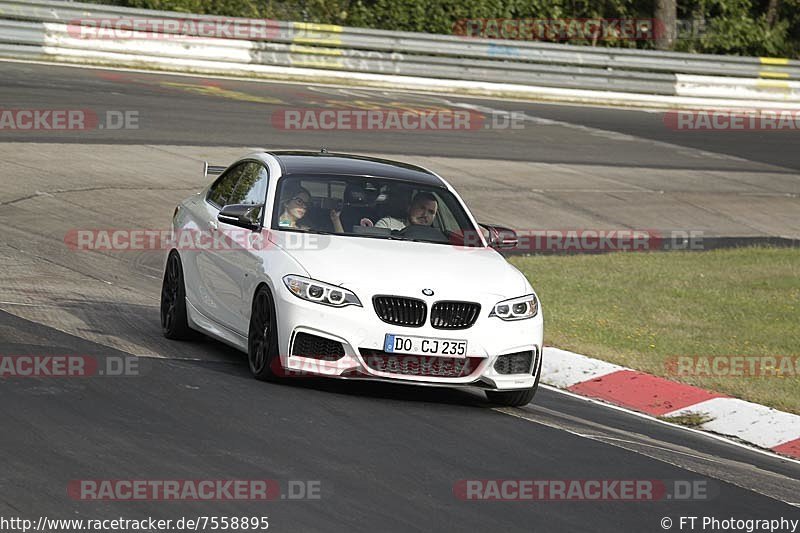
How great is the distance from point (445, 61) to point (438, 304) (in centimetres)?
2367

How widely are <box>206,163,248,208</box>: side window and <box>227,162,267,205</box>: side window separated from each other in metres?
0.07

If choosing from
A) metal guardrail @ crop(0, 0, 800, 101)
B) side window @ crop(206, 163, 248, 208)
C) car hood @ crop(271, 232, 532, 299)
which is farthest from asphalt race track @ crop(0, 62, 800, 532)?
metal guardrail @ crop(0, 0, 800, 101)

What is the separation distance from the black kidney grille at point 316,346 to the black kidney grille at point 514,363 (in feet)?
3.54

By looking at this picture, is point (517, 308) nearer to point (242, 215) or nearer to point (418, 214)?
point (418, 214)

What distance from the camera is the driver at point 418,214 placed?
1005cm

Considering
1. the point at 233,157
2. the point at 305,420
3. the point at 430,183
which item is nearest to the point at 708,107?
the point at 233,157

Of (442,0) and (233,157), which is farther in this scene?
(442,0)

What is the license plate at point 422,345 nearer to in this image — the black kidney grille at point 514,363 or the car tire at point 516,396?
the black kidney grille at point 514,363

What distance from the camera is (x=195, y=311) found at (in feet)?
34.7

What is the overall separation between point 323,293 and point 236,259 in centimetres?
125

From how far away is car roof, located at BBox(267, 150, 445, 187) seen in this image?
10297 mm

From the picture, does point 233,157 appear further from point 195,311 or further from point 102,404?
point 102,404

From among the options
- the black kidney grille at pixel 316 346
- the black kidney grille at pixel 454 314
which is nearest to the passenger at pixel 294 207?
the black kidney grille at pixel 316 346

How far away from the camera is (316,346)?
352 inches
